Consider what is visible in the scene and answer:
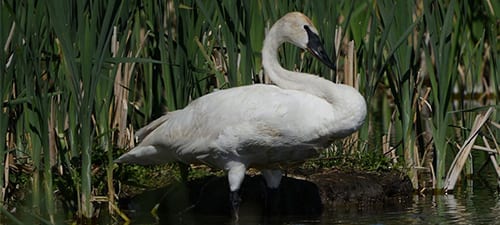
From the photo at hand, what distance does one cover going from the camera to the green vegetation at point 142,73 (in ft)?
25.6

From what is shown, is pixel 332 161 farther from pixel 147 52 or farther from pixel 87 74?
pixel 87 74

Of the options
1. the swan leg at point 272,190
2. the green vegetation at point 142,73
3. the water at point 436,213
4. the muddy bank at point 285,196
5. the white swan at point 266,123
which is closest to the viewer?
the green vegetation at point 142,73

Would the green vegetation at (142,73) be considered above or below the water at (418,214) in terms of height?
above

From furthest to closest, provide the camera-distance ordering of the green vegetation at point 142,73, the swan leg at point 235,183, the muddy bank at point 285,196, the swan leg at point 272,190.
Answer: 1. the muddy bank at point 285,196
2. the swan leg at point 272,190
3. the swan leg at point 235,183
4. the green vegetation at point 142,73

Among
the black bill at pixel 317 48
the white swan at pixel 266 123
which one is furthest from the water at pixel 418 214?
the black bill at pixel 317 48

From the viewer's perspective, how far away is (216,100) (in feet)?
28.5

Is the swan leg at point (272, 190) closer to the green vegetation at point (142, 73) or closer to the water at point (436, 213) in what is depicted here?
the water at point (436, 213)

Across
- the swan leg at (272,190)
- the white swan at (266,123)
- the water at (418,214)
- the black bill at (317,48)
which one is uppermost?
the black bill at (317,48)

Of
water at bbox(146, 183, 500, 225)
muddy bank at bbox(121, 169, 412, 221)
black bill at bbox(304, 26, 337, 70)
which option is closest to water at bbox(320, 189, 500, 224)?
water at bbox(146, 183, 500, 225)

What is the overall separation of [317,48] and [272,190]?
3.85 ft

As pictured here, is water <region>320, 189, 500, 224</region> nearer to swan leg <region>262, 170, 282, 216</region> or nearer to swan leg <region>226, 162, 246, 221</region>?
swan leg <region>262, 170, 282, 216</region>

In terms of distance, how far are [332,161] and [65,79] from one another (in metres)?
2.72

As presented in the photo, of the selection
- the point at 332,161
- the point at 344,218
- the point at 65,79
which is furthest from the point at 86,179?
the point at 332,161

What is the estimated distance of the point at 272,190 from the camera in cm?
913
